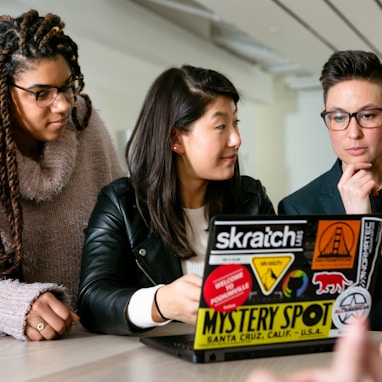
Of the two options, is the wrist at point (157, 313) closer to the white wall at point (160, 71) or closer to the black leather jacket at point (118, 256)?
the black leather jacket at point (118, 256)

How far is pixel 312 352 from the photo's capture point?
1.07m

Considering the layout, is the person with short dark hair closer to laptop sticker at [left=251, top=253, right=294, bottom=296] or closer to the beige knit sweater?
the beige knit sweater

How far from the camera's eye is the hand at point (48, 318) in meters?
1.27

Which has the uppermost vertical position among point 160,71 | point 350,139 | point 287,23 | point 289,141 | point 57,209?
point 287,23

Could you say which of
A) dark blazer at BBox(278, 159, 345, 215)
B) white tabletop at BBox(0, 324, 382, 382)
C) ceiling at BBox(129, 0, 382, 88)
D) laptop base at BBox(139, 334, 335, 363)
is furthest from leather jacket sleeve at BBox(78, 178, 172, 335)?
ceiling at BBox(129, 0, 382, 88)

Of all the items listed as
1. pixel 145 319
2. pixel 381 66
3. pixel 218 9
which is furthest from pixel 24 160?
pixel 218 9

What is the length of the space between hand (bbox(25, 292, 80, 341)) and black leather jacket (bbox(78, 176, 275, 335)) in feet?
0.22

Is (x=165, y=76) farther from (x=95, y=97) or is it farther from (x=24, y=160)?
(x=95, y=97)

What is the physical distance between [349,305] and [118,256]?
1.94 feet

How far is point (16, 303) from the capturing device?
4.31 ft

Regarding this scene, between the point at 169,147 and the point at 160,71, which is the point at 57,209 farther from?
the point at 160,71

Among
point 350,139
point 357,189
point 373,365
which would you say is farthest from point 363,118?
point 373,365

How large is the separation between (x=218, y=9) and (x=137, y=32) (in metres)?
0.77

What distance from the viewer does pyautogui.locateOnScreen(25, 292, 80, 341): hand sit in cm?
127
